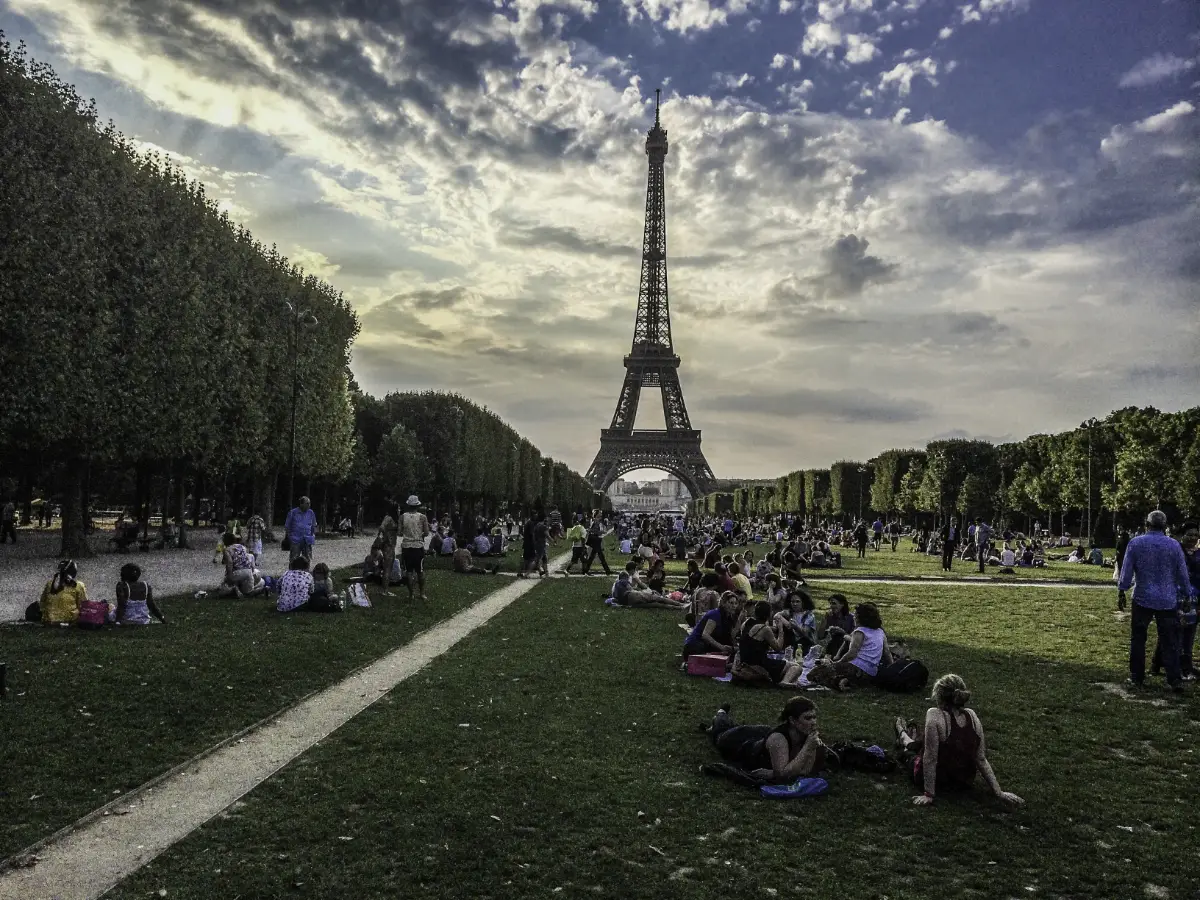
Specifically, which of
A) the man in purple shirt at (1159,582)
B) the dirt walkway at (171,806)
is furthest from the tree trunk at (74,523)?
the man in purple shirt at (1159,582)

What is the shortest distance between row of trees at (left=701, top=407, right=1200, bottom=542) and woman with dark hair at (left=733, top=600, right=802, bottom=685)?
4483 centimetres

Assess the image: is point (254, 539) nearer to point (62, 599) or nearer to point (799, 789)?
point (62, 599)

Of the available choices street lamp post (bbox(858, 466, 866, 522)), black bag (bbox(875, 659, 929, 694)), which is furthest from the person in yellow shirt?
street lamp post (bbox(858, 466, 866, 522))

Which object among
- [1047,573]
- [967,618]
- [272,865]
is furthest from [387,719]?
[1047,573]

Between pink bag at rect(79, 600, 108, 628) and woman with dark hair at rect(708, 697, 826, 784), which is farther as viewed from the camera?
pink bag at rect(79, 600, 108, 628)

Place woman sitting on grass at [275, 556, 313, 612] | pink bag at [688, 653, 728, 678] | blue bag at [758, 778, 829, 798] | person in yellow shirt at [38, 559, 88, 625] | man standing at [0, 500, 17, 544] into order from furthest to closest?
man standing at [0, 500, 17, 544]
woman sitting on grass at [275, 556, 313, 612]
person in yellow shirt at [38, 559, 88, 625]
pink bag at [688, 653, 728, 678]
blue bag at [758, 778, 829, 798]

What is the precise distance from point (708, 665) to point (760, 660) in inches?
33.9

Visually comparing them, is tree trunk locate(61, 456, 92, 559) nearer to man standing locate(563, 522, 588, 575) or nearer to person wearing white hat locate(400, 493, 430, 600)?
person wearing white hat locate(400, 493, 430, 600)

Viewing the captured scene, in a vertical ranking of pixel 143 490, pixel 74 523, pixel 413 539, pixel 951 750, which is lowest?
pixel 951 750

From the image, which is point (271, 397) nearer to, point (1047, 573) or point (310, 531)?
point (310, 531)

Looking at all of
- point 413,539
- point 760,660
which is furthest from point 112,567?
point 760,660

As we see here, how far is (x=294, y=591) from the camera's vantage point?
18.1 m

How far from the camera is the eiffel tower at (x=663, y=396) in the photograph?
358ft

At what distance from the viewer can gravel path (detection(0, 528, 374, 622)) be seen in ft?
65.0
